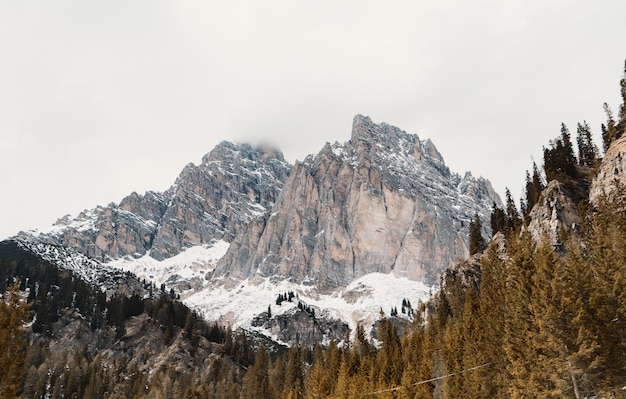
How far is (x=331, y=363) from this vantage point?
310 ft

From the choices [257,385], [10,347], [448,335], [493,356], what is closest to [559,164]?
[448,335]

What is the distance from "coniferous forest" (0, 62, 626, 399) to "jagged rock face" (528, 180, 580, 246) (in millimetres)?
1068

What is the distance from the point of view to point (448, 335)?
69375 mm

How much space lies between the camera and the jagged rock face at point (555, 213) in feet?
279

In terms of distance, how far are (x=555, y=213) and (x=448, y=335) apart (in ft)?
113

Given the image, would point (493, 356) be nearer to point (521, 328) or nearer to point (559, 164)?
point (521, 328)

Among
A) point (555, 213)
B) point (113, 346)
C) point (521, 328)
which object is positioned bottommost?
point (521, 328)

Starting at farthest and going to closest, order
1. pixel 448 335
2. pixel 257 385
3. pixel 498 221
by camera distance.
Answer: pixel 498 221, pixel 257 385, pixel 448 335

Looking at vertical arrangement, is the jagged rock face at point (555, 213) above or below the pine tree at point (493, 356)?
above

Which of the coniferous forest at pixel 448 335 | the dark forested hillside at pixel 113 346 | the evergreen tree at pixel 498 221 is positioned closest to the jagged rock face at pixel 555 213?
the coniferous forest at pixel 448 335

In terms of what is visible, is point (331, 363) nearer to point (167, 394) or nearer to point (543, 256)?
point (167, 394)

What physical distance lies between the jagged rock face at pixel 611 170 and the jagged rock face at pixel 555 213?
403 centimetres

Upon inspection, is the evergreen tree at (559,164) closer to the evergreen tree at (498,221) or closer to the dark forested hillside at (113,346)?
the evergreen tree at (498,221)

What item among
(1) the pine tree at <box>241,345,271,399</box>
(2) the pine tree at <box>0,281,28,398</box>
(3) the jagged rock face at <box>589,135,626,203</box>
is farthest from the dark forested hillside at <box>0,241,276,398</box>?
(3) the jagged rock face at <box>589,135,626,203</box>
